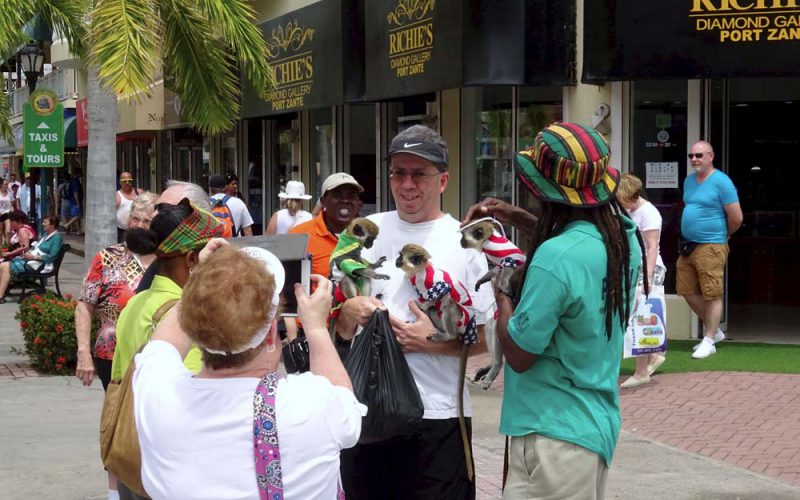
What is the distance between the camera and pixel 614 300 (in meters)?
3.88

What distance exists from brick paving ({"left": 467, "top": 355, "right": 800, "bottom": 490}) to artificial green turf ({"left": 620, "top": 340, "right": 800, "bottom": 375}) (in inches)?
12.2

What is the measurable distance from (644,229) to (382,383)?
6132 millimetres

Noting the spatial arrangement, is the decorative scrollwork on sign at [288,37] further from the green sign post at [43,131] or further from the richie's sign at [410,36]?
the green sign post at [43,131]

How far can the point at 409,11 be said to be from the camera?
14891mm

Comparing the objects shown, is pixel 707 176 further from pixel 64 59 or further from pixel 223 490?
pixel 64 59

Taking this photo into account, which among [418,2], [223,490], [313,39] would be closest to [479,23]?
[418,2]

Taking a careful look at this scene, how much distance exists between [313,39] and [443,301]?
14.3 metres

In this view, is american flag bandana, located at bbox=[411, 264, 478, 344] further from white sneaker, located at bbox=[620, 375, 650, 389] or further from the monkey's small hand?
white sneaker, located at bbox=[620, 375, 650, 389]

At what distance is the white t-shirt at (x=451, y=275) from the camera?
449 cm

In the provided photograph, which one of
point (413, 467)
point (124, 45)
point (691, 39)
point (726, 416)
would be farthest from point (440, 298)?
point (124, 45)

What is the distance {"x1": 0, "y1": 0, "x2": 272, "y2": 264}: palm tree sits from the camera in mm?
12789

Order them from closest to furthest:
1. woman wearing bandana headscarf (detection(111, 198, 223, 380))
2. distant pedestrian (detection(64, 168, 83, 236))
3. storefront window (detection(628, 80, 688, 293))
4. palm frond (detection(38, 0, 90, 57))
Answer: woman wearing bandana headscarf (detection(111, 198, 223, 380)), storefront window (detection(628, 80, 688, 293)), palm frond (detection(38, 0, 90, 57)), distant pedestrian (detection(64, 168, 83, 236))

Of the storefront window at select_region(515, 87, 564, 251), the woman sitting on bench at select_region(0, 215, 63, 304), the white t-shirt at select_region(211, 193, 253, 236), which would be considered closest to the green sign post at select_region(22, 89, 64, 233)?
the woman sitting on bench at select_region(0, 215, 63, 304)

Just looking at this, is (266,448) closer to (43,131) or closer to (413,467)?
(413,467)
